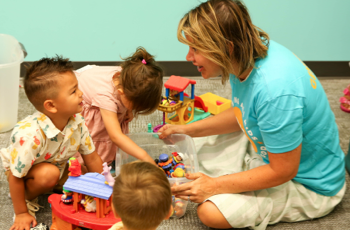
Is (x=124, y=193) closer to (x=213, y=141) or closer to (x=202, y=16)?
(x=202, y=16)

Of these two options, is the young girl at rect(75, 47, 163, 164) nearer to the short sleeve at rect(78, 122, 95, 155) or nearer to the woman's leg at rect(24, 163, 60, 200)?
the short sleeve at rect(78, 122, 95, 155)

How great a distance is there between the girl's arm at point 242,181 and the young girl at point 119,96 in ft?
0.61

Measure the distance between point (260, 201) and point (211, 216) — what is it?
16 centimetres

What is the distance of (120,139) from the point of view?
1186 mm

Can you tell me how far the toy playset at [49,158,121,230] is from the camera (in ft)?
3.22

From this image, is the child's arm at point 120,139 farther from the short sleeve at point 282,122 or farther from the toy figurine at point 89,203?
the short sleeve at point 282,122

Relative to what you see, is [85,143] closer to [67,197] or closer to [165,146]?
[67,197]

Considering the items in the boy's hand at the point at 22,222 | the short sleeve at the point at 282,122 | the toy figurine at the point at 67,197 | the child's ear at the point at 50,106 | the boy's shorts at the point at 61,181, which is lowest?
the boy's hand at the point at 22,222

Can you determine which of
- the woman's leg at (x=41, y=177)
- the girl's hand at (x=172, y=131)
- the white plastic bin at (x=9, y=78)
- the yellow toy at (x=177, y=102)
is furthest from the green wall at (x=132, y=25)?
the woman's leg at (x=41, y=177)

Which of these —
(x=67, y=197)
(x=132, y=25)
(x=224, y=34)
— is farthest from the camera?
(x=132, y=25)

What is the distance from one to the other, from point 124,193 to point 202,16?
1.63ft

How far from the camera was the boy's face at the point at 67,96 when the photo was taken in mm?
997

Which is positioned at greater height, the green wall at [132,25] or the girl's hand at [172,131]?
the green wall at [132,25]

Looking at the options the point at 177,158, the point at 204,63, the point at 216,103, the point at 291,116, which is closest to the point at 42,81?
the point at 204,63
